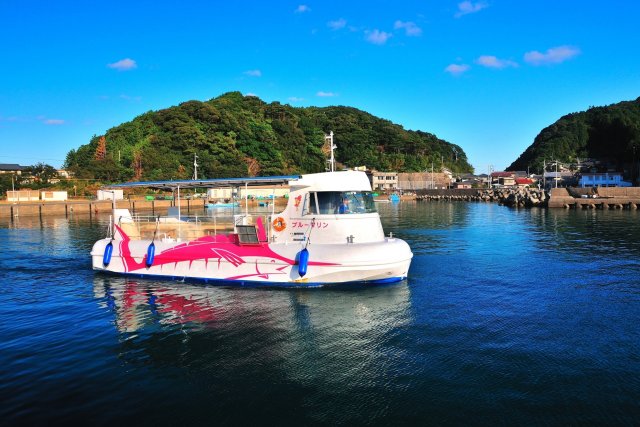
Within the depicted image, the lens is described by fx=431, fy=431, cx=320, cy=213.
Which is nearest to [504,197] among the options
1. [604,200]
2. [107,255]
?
[604,200]

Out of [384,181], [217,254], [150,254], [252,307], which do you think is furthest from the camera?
[384,181]

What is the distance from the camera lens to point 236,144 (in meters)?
117

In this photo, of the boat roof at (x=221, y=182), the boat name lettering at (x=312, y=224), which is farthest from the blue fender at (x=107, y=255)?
the boat name lettering at (x=312, y=224)

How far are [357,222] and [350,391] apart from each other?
9.05 m

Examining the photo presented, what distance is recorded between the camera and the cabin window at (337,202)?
17.1 metres

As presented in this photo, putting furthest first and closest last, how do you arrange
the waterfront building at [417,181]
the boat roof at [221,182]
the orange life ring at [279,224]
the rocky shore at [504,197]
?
1. the waterfront building at [417,181]
2. the rocky shore at [504,197]
3. the orange life ring at [279,224]
4. the boat roof at [221,182]

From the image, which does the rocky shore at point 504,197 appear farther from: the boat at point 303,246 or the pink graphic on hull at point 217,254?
the pink graphic on hull at point 217,254

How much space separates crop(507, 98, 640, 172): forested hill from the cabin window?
11243 centimetres

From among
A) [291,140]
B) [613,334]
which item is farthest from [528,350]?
[291,140]

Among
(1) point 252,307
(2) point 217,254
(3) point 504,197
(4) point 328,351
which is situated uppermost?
(3) point 504,197

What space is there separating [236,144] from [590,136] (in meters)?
123

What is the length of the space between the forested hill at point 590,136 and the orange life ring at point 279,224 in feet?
375

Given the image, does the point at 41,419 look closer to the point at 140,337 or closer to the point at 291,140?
the point at 140,337

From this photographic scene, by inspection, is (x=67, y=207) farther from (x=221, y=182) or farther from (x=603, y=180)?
(x=603, y=180)
